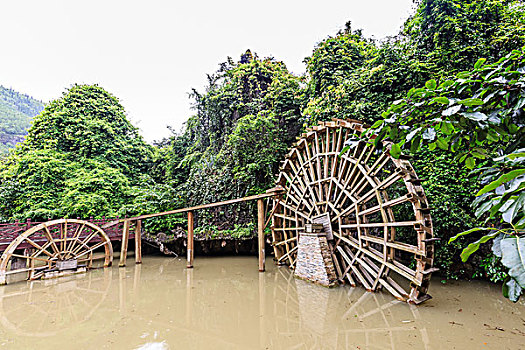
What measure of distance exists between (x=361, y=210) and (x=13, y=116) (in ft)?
144

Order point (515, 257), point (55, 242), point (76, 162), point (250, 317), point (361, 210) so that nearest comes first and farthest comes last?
point (515, 257) < point (250, 317) < point (361, 210) < point (55, 242) < point (76, 162)

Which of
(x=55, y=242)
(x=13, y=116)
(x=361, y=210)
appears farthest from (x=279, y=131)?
(x=13, y=116)

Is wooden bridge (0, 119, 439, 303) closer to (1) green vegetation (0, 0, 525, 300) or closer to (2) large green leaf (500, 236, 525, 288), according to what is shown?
(1) green vegetation (0, 0, 525, 300)

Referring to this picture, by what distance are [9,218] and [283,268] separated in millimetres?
11521

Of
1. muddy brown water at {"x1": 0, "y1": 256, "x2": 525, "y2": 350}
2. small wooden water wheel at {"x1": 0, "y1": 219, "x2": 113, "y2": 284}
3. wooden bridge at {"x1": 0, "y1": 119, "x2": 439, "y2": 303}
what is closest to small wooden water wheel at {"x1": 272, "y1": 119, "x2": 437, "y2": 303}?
wooden bridge at {"x1": 0, "y1": 119, "x2": 439, "y2": 303}

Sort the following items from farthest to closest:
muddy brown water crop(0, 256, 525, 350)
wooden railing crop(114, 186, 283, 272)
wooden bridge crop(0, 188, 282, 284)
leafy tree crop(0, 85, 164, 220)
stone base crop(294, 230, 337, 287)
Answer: leafy tree crop(0, 85, 164, 220), wooden railing crop(114, 186, 283, 272), wooden bridge crop(0, 188, 282, 284), stone base crop(294, 230, 337, 287), muddy brown water crop(0, 256, 525, 350)

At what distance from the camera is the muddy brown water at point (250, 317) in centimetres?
381

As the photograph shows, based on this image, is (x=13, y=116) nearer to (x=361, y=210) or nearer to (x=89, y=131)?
(x=89, y=131)

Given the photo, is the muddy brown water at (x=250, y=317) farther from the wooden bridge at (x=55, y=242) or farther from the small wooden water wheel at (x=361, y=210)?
the wooden bridge at (x=55, y=242)

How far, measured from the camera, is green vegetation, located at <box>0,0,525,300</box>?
1964 millimetres

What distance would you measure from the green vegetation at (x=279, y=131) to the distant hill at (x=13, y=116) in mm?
10736

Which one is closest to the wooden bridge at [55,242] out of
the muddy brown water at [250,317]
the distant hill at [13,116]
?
the muddy brown water at [250,317]

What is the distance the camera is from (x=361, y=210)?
21.5 feet

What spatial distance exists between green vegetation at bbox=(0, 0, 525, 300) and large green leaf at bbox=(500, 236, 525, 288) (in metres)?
0.10
